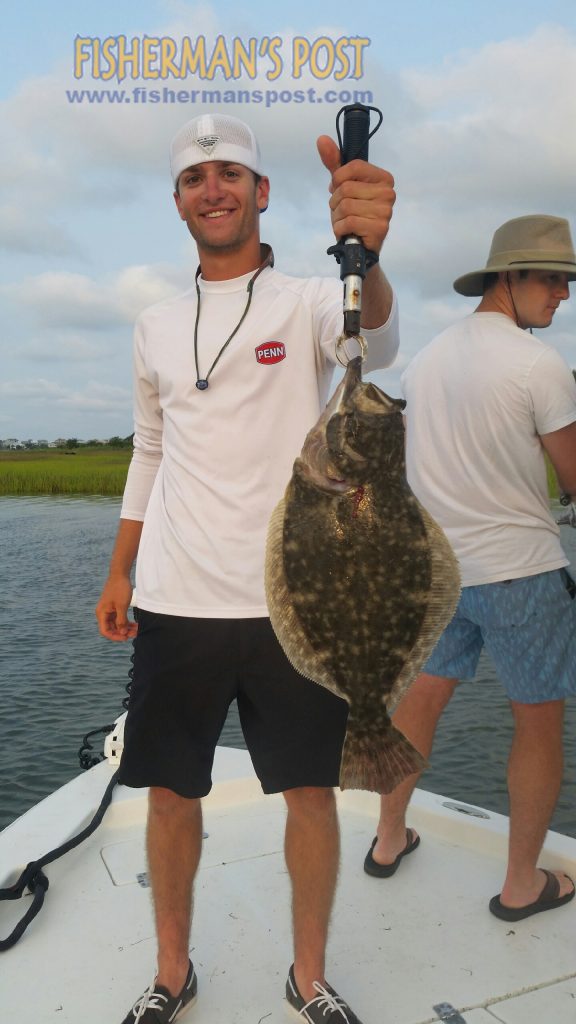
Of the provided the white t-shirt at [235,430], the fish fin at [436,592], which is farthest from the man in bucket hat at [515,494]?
the fish fin at [436,592]

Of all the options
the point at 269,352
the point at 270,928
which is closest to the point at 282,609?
the point at 269,352

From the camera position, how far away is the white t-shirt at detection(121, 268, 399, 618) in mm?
2303

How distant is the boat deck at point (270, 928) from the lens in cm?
249

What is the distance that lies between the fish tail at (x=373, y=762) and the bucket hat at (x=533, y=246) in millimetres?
1735

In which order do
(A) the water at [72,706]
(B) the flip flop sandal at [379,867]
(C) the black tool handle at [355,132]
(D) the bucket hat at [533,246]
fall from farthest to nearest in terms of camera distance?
(A) the water at [72,706]
(B) the flip flop sandal at [379,867]
(D) the bucket hat at [533,246]
(C) the black tool handle at [355,132]

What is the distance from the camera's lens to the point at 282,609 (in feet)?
6.29

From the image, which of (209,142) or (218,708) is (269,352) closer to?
(209,142)

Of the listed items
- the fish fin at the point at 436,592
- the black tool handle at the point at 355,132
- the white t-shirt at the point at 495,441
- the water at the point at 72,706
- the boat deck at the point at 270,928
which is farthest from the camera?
the water at the point at 72,706

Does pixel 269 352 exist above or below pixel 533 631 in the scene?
above

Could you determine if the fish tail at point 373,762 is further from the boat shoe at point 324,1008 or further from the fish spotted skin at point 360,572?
the boat shoe at point 324,1008

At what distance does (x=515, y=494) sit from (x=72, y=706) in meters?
7.39

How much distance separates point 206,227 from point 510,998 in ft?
8.01

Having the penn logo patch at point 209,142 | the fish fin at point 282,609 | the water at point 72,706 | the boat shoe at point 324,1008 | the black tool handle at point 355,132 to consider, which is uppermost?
the penn logo patch at point 209,142

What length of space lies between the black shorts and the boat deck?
2.39ft
